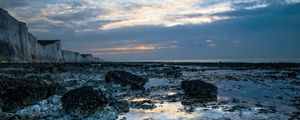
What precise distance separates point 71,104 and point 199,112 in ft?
15.8

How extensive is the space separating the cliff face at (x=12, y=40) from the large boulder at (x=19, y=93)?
48054 mm

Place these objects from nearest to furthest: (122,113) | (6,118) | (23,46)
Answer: (6,118) → (122,113) → (23,46)

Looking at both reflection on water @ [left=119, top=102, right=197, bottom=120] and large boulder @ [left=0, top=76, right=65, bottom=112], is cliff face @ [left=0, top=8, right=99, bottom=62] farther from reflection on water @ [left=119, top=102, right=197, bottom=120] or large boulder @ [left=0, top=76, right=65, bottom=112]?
reflection on water @ [left=119, top=102, right=197, bottom=120]

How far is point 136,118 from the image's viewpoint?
9.89 metres

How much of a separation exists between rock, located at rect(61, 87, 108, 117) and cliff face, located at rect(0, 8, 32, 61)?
5038cm

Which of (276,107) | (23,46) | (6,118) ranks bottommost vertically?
(276,107)

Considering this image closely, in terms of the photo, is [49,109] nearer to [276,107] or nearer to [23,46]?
[276,107]

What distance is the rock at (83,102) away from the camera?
10289 millimetres

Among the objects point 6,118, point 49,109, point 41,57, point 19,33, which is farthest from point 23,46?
point 6,118

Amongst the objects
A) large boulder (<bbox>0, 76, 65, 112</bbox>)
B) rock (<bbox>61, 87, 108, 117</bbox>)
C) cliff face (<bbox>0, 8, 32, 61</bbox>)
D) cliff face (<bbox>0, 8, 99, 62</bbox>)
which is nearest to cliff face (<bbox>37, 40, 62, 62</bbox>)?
cliff face (<bbox>0, 8, 99, 62</bbox>)

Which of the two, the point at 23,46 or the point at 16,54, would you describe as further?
the point at 23,46

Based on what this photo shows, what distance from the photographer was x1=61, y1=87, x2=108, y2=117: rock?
10289 millimetres

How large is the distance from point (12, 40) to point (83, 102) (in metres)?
56.5

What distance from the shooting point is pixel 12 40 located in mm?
59844
